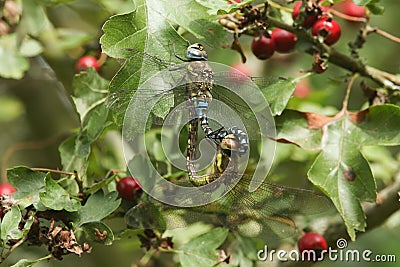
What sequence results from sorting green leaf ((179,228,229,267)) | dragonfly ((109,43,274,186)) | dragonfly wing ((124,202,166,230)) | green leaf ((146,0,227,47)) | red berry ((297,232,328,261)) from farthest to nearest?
red berry ((297,232,328,261))
green leaf ((179,228,229,267))
dragonfly wing ((124,202,166,230))
green leaf ((146,0,227,47))
dragonfly ((109,43,274,186))

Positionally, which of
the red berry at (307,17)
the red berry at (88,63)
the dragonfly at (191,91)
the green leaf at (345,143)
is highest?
the dragonfly at (191,91)

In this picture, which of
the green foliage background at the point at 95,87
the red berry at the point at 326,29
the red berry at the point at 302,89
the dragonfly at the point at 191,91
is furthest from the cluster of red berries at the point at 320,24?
the red berry at the point at 302,89

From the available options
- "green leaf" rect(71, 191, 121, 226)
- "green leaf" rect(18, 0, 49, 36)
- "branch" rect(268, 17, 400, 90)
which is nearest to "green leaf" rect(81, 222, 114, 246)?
"green leaf" rect(71, 191, 121, 226)

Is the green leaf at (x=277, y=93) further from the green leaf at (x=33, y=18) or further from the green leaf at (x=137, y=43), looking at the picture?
the green leaf at (x=33, y=18)

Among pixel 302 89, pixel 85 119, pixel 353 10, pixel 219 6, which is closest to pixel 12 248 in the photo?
pixel 85 119

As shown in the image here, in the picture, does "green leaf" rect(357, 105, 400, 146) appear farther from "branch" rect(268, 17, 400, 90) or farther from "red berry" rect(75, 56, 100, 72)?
A: "red berry" rect(75, 56, 100, 72)
